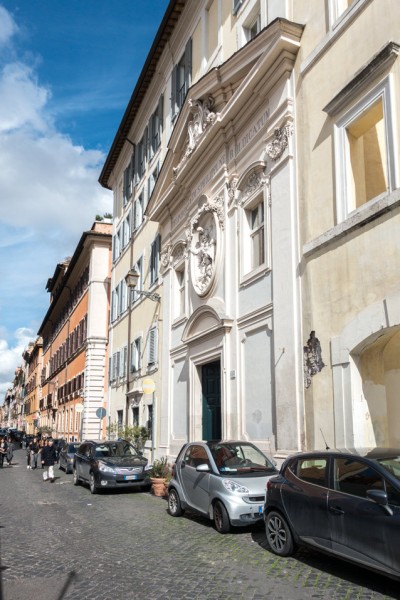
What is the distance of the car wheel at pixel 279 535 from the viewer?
8180 mm

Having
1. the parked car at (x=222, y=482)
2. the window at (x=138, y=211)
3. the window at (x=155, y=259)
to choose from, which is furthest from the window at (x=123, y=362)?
the parked car at (x=222, y=482)

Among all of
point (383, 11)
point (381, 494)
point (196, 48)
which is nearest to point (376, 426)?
point (381, 494)

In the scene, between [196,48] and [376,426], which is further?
[196,48]

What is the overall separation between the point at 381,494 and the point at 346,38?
30.6ft

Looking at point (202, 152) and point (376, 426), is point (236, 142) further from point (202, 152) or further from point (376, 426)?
point (376, 426)

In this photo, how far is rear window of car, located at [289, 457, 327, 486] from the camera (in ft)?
25.4

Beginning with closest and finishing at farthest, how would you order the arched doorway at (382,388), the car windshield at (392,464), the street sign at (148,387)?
the car windshield at (392,464), the arched doorway at (382,388), the street sign at (148,387)

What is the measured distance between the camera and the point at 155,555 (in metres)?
8.71

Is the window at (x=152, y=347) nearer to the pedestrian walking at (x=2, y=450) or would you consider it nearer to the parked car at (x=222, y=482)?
the pedestrian walking at (x=2, y=450)

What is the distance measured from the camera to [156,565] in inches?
318

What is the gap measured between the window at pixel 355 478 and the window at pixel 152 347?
1708cm

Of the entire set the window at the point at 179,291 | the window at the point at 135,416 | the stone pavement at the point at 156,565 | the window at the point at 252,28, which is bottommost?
the stone pavement at the point at 156,565

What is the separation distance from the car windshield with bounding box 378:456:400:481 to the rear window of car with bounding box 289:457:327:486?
0.92 meters

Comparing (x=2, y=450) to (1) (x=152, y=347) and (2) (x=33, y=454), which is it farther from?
(1) (x=152, y=347)
